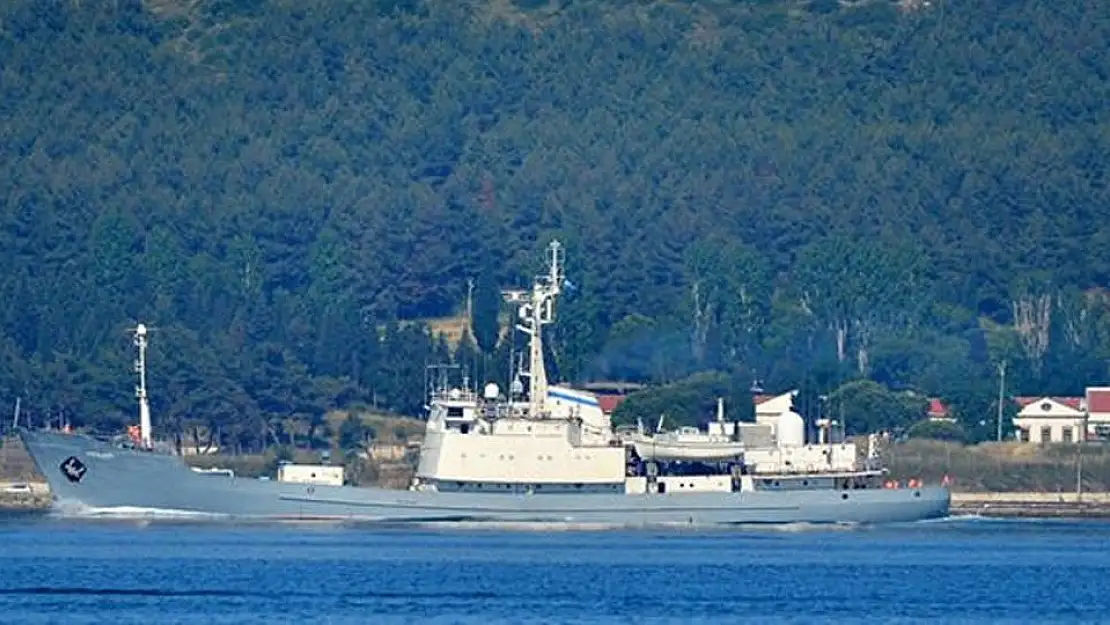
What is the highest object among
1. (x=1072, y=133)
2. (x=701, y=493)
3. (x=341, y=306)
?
(x=1072, y=133)

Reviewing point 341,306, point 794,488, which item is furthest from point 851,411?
point 341,306

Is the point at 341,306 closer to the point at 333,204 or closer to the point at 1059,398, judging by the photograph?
the point at 333,204

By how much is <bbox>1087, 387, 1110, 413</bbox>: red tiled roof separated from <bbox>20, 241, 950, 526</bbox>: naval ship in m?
28.3

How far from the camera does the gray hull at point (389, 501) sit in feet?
320

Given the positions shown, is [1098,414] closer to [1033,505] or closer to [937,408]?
[937,408]

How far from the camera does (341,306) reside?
150625 mm

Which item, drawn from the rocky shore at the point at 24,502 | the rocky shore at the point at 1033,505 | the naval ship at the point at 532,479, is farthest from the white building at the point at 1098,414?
the rocky shore at the point at 24,502

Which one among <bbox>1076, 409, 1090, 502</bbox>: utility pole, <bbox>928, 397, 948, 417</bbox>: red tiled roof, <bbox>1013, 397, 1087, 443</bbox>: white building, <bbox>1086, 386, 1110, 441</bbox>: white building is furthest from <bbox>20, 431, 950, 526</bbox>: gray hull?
<bbox>928, 397, 948, 417</bbox>: red tiled roof

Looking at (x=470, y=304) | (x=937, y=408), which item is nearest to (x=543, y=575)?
(x=937, y=408)

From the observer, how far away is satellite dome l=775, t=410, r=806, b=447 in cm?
10225

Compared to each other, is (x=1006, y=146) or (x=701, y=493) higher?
(x=1006, y=146)

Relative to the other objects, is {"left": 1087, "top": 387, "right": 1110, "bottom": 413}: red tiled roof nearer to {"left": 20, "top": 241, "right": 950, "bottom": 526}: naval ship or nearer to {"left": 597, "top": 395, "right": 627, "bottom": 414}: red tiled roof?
{"left": 597, "top": 395, "right": 627, "bottom": 414}: red tiled roof

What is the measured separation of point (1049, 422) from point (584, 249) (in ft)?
123

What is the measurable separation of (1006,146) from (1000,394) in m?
49.7
